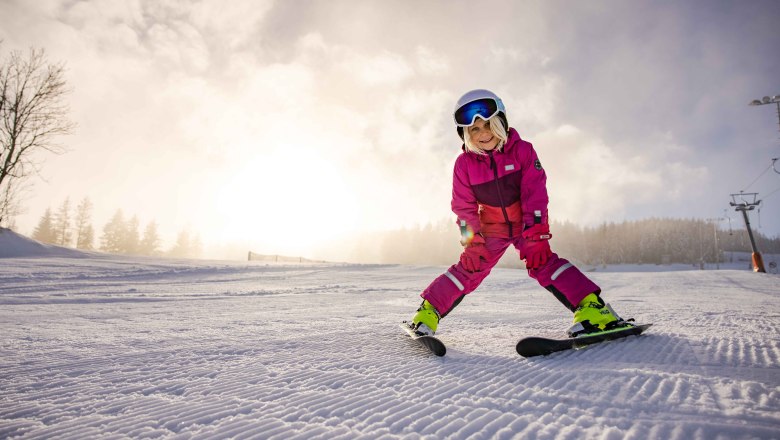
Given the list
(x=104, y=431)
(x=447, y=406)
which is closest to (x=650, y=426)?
(x=447, y=406)

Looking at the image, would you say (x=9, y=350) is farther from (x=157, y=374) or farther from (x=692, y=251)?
(x=692, y=251)

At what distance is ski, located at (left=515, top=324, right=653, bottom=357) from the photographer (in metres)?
1.71

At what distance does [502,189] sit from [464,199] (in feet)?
0.97

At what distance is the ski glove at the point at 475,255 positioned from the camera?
2416 millimetres

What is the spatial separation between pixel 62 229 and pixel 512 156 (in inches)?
2535

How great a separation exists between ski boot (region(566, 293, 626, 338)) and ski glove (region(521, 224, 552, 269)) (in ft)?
1.14

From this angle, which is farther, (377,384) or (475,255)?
(475,255)

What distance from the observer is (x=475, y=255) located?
2445 millimetres

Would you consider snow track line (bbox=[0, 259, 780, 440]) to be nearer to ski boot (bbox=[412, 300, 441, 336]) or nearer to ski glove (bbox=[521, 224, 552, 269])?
ski boot (bbox=[412, 300, 441, 336])

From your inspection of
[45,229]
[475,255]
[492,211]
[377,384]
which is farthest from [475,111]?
[45,229]

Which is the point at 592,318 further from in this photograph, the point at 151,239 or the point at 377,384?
the point at 151,239

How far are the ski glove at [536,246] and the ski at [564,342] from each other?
0.54m

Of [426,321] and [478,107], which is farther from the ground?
[478,107]

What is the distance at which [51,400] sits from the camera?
1217mm
